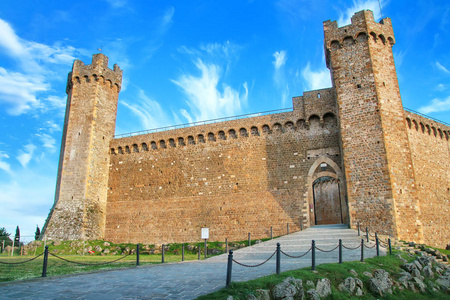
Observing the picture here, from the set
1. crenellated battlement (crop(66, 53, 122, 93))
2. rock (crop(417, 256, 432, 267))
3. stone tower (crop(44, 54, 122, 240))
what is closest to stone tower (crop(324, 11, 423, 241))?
rock (crop(417, 256, 432, 267))

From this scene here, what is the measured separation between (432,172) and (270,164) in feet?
31.3

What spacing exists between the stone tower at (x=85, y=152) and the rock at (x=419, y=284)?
16.9 metres

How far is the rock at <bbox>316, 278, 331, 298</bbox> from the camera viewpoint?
6.62m

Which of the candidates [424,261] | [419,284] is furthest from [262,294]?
[424,261]

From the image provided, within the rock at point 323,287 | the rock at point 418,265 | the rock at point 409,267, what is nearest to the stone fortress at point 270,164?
the rock at point 418,265

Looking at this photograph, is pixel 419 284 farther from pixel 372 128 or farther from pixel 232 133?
pixel 232 133

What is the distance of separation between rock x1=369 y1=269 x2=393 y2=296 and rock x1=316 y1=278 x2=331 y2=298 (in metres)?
1.59

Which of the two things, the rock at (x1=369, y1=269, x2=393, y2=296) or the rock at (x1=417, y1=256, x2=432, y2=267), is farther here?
the rock at (x1=417, y1=256, x2=432, y2=267)

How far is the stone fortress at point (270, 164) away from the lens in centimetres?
1602

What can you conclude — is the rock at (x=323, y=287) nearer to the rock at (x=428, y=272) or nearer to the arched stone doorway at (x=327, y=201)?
the rock at (x=428, y=272)

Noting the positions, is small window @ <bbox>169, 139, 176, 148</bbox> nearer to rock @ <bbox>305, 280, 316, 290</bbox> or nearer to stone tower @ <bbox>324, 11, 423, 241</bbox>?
stone tower @ <bbox>324, 11, 423, 241</bbox>

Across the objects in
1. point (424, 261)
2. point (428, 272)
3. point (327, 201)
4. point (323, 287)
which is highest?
point (327, 201)

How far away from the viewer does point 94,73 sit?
22922 millimetres

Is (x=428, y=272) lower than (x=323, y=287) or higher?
lower
